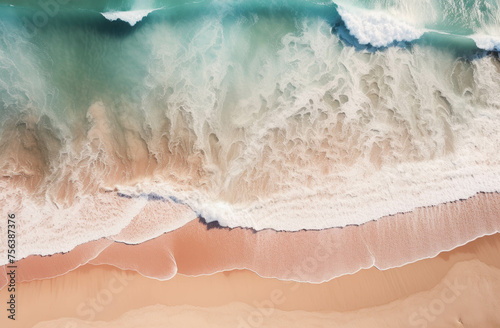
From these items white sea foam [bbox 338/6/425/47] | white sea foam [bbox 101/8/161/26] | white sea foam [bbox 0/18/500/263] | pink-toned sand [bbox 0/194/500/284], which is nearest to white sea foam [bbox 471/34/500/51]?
white sea foam [bbox 0/18/500/263]

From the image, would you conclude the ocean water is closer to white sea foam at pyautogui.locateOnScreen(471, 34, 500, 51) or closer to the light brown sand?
white sea foam at pyautogui.locateOnScreen(471, 34, 500, 51)

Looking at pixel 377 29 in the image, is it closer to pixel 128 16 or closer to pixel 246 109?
pixel 246 109

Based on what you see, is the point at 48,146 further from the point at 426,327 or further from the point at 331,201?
the point at 426,327

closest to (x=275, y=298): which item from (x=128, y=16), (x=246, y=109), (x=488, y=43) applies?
(x=246, y=109)

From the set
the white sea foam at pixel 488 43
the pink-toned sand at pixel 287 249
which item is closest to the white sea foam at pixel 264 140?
the pink-toned sand at pixel 287 249

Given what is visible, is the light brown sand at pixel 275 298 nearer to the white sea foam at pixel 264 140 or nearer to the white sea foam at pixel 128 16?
the white sea foam at pixel 264 140

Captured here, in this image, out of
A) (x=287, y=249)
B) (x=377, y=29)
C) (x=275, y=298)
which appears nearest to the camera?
(x=275, y=298)

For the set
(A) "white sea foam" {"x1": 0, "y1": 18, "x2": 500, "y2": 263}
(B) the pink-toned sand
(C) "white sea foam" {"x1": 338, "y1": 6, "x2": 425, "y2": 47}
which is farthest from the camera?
(C) "white sea foam" {"x1": 338, "y1": 6, "x2": 425, "y2": 47}
